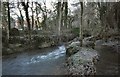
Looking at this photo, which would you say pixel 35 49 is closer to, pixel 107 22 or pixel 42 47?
pixel 42 47

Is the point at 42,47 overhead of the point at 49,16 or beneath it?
beneath

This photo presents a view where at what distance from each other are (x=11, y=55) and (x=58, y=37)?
902 cm

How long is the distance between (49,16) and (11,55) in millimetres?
24382

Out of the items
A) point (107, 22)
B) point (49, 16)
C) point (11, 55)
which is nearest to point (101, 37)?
point (107, 22)

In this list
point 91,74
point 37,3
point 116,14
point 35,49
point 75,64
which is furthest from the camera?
point 37,3

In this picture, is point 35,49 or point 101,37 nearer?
point 35,49

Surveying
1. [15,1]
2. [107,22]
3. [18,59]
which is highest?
[15,1]

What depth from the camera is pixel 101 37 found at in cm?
2284

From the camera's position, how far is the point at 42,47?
67.1 ft

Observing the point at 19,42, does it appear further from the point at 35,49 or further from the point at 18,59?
the point at 18,59

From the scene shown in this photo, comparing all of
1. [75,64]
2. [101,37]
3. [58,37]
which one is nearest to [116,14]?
[101,37]

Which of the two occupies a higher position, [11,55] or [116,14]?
[116,14]

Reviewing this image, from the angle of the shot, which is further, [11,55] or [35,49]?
[35,49]

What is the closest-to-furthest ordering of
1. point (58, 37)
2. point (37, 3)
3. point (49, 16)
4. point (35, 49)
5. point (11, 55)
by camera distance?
1. point (11, 55)
2. point (35, 49)
3. point (58, 37)
4. point (37, 3)
5. point (49, 16)
